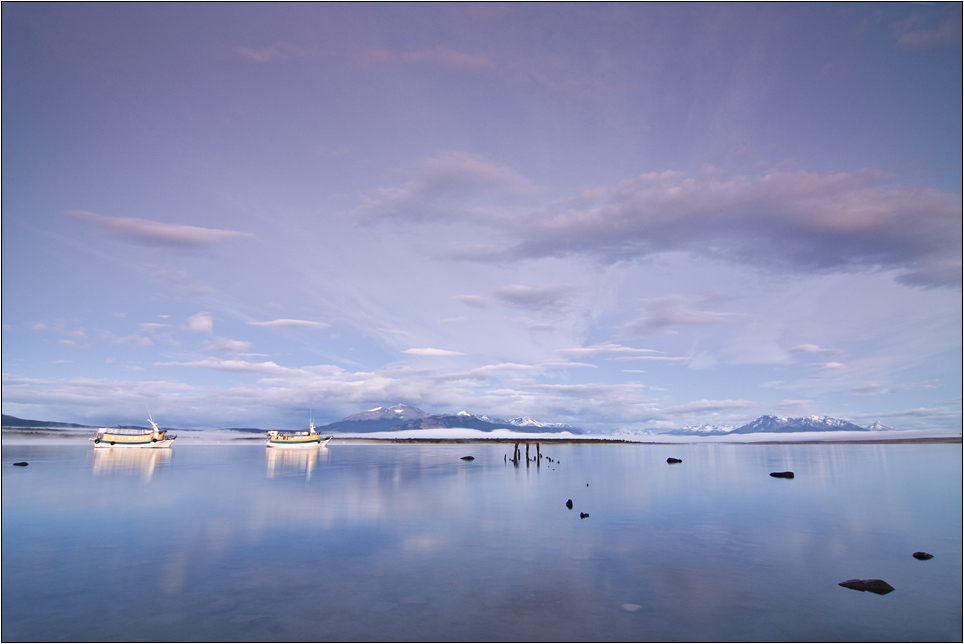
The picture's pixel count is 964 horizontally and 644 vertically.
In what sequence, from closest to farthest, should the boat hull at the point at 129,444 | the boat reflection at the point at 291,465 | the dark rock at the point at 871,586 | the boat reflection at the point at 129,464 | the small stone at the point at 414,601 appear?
1. the small stone at the point at 414,601
2. the dark rock at the point at 871,586
3. the boat reflection at the point at 129,464
4. the boat reflection at the point at 291,465
5. the boat hull at the point at 129,444

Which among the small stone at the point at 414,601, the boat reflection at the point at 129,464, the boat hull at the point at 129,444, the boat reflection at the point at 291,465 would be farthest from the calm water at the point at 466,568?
the boat hull at the point at 129,444

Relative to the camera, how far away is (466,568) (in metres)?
17.3

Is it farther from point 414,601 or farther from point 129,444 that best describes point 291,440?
point 414,601

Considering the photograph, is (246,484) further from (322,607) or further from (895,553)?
(895,553)

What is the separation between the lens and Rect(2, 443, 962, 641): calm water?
1242 centimetres

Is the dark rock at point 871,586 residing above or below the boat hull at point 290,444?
below

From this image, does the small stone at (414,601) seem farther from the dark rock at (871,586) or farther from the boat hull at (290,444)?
the boat hull at (290,444)

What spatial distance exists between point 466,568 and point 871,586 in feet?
39.7

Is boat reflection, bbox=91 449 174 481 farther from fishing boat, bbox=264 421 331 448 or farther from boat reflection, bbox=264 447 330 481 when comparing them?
fishing boat, bbox=264 421 331 448

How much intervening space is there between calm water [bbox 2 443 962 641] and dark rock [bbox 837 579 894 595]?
405 millimetres

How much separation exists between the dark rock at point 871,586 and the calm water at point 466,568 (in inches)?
15.9

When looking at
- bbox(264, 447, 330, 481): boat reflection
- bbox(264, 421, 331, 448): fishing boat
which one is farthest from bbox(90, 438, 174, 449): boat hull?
bbox(264, 447, 330, 481): boat reflection

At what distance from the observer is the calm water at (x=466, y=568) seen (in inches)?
489

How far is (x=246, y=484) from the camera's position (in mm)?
43844
